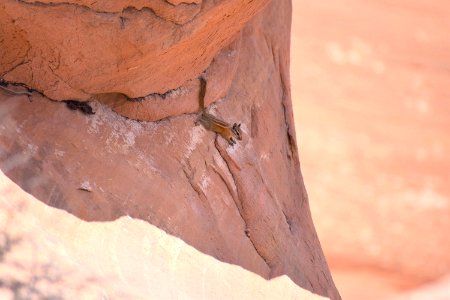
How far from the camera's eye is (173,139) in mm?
4148

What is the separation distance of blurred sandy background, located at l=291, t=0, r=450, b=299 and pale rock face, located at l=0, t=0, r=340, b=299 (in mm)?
3640

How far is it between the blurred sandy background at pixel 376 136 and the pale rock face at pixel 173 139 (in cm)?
364

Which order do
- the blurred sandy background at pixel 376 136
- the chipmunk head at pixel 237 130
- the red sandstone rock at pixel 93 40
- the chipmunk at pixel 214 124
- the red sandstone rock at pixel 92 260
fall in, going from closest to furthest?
the red sandstone rock at pixel 92 260
the red sandstone rock at pixel 93 40
the chipmunk at pixel 214 124
the chipmunk head at pixel 237 130
the blurred sandy background at pixel 376 136

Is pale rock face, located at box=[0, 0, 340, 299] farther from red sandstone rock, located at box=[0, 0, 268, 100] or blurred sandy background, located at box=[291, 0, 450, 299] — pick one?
blurred sandy background, located at box=[291, 0, 450, 299]

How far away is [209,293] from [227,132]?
2.95 ft

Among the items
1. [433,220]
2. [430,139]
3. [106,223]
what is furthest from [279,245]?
[430,139]

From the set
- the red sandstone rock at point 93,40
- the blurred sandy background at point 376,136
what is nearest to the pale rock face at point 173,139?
the red sandstone rock at point 93,40

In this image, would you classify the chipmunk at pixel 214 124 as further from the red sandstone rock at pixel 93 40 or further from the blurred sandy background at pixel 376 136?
the blurred sandy background at pixel 376 136

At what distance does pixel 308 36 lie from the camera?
11805 millimetres

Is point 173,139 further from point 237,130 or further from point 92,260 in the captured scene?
point 92,260

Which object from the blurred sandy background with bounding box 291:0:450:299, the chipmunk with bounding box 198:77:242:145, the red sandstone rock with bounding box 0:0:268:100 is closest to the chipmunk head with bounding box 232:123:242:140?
the chipmunk with bounding box 198:77:242:145

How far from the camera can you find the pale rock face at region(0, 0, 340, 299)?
363 centimetres

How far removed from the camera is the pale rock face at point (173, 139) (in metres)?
3.63

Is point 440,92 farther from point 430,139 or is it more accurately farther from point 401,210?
point 401,210
